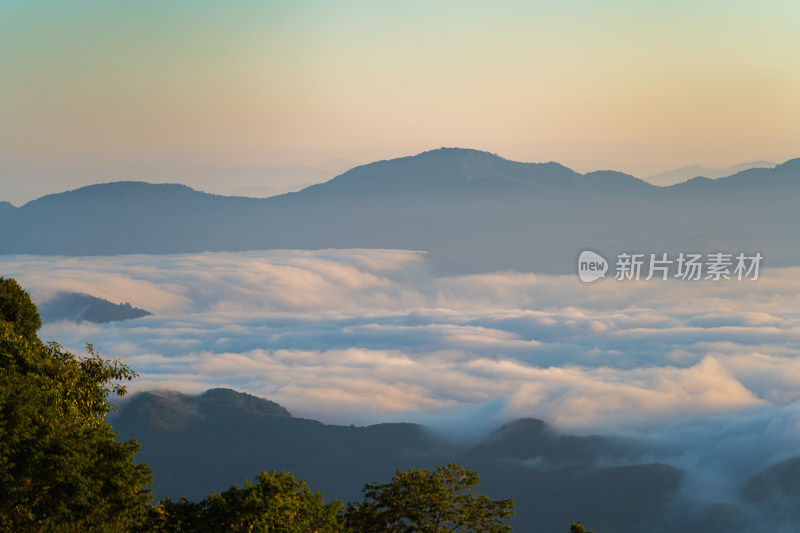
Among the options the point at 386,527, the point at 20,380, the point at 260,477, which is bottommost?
the point at 386,527

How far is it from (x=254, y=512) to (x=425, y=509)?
11.0 metres

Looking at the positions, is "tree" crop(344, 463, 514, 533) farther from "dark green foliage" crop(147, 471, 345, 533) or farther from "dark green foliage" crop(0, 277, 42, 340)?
"dark green foliage" crop(0, 277, 42, 340)

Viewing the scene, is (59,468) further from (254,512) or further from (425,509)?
(425,509)

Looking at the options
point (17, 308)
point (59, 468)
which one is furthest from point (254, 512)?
point (17, 308)

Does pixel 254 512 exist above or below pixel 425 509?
→ above

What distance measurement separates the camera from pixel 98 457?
3216 cm

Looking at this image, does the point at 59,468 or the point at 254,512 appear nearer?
the point at 59,468

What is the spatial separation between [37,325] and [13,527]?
28.5 metres

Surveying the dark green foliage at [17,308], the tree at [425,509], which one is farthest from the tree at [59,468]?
the dark green foliage at [17,308]

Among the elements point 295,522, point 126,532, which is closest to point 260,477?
point 295,522

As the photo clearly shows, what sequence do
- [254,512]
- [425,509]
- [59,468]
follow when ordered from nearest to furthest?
[59,468]
[254,512]
[425,509]

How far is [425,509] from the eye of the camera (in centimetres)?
4128

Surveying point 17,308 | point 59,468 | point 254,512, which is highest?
point 17,308

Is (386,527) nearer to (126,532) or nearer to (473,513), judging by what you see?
(473,513)
